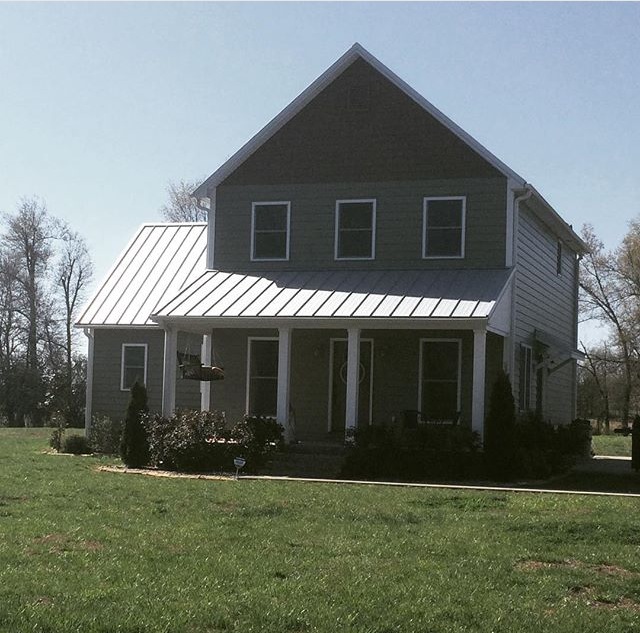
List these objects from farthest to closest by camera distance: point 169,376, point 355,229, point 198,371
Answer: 1. point 355,229
2. point 169,376
3. point 198,371

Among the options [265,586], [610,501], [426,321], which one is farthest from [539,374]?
[265,586]

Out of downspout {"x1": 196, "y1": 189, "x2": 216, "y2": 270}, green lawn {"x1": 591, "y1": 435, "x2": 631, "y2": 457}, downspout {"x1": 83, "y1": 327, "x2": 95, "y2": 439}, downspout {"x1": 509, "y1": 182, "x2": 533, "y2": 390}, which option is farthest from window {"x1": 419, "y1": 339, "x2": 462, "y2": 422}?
downspout {"x1": 83, "y1": 327, "x2": 95, "y2": 439}

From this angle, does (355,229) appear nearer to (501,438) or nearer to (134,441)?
(501,438)

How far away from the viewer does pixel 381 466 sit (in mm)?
17031

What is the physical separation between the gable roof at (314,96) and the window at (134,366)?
15.1 ft

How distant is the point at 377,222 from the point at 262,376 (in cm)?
402

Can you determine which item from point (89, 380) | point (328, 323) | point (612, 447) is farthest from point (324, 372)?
point (612, 447)

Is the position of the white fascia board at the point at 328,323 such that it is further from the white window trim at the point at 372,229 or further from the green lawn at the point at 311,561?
the green lawn at the point at 311,561

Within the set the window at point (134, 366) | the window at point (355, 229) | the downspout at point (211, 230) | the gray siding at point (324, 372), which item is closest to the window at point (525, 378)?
the gray siding at point (324, 372)

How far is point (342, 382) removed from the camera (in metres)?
20.9

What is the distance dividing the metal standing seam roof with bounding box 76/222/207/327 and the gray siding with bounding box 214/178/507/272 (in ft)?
8.57

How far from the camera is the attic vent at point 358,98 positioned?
20906mm

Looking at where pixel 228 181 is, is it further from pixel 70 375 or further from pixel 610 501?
pixel 70 375

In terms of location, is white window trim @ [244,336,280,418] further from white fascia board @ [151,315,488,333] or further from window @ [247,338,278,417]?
white fascia board @ [151,315,488,333]
